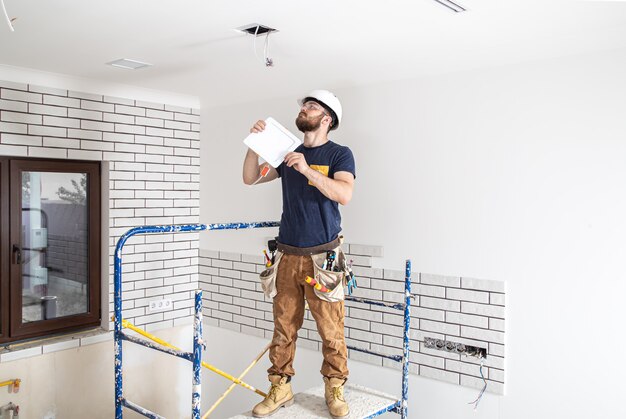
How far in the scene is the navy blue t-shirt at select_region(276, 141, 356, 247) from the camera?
282 cm

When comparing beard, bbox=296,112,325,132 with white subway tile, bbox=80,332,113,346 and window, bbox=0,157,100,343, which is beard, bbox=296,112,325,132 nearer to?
window, bbox=0,157,100,343

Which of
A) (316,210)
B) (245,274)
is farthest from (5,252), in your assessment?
(316,210)

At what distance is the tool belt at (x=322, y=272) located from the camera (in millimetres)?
2750

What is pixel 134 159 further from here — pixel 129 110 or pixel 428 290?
pixel 428 290

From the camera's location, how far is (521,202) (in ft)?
10.3

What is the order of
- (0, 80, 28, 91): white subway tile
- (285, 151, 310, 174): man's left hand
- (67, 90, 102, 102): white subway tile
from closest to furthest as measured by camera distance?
(285, 151, 310, 174): man's left hand < (0, 80, 28, 91): white subway tile < (67, 90, 102, 102): white subway tile

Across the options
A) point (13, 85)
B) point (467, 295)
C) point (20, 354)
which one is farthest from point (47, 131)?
point (467, 295)

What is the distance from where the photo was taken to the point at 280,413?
2.90 m

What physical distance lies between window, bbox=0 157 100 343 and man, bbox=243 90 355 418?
71.8 inches

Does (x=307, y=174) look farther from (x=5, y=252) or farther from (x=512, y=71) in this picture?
(x=5, y=252)

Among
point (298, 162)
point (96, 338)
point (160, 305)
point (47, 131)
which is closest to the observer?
point (298, 162)

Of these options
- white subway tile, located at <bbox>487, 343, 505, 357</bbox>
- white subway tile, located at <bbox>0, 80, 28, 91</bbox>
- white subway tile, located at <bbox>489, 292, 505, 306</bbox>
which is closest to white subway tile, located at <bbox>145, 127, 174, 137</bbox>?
white subway tile, located at <bbox>0, 80, 28, 91</bbox>

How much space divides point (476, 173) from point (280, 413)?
5.43 ft

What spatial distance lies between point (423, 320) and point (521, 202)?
912mm
